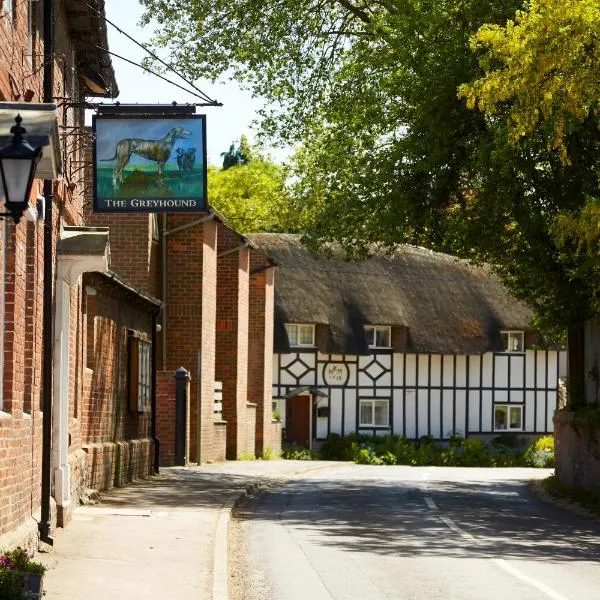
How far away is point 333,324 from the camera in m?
55.2

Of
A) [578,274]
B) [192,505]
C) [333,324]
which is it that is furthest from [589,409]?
[333,324]

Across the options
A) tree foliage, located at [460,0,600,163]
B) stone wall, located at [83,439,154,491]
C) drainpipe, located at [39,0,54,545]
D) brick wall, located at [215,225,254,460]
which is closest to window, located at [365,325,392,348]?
brick wall, located at [215,225,254,460]

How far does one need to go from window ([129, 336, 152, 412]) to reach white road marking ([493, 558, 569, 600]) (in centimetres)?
1208

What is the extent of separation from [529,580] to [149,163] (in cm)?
675

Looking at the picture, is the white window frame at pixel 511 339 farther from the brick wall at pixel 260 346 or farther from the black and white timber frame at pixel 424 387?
the brick wall at pixel 260 346

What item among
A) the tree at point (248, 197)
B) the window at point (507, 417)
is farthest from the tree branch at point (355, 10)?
the tree at point (248, 197)

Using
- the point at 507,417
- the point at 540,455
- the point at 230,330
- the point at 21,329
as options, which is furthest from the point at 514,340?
the point at 21,329

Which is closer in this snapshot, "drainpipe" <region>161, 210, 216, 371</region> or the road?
the road

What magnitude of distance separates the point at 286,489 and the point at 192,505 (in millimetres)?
7178

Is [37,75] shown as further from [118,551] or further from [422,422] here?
[422,422]

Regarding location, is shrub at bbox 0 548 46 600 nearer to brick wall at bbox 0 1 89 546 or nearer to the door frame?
brick wall at bbox 0 1 89 546

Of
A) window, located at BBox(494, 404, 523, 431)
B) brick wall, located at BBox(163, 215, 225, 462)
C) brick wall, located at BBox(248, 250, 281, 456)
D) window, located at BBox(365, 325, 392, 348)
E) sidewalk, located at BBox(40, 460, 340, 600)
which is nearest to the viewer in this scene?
sidewalk, located at BBox(40, 460, 340, 600)

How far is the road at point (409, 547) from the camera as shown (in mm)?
12852

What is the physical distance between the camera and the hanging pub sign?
16.5 m
